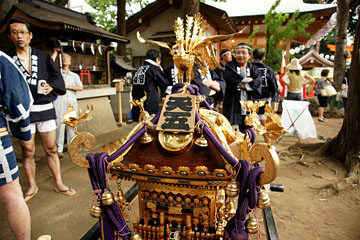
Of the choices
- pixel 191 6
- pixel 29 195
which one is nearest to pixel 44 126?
pixel 29 195

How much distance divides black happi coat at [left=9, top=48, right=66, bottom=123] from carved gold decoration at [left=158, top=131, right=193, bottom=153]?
2166 mm

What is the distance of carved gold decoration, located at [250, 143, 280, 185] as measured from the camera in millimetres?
1107

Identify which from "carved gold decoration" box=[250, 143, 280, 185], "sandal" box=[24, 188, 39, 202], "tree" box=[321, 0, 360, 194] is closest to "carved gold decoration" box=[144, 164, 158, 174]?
"carved gold decoration" box=[250, 143, 280, 185]

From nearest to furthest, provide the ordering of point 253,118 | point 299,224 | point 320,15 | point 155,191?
point 155,191, point 253,118, point 299,224, point 320,15

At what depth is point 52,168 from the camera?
10.3ft

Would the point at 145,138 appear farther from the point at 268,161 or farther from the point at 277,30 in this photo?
the point at 277,30

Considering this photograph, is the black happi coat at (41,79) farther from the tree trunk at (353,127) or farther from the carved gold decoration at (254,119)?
the tree trunk at (353,127)

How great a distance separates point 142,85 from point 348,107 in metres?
3.53

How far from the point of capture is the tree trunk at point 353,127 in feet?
11.9

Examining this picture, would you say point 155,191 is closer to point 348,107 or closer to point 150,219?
point 150,219

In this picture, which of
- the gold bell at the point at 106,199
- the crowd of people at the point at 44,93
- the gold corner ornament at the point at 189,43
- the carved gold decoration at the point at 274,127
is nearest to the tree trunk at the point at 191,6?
the crowd of people at the point at 44,93

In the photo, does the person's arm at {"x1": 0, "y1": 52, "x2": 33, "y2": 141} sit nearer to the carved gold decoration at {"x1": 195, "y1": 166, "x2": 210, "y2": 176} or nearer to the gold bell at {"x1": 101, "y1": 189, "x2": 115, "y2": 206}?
the gold bell at {"x1": 101, "y1": 189, "x2": 115, "y2": 206}

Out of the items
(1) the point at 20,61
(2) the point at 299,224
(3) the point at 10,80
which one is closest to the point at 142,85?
(1) the point at 20,61

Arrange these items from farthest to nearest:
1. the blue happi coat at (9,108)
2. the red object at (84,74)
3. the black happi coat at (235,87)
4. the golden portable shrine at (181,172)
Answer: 1. the red object at (84,74)
2. the black happi coat at (235,87)
3. the blue happi coat at (9,108)
4. the golden portable shrine at (181,172)
